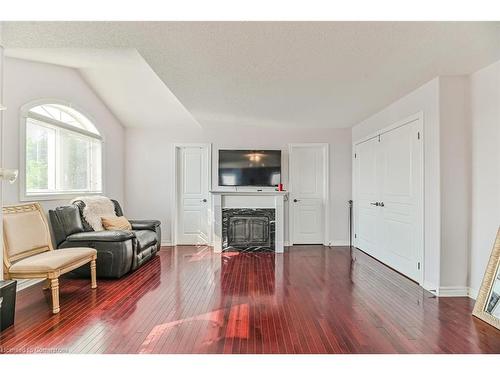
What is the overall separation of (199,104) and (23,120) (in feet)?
7.12

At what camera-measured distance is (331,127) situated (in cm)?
559

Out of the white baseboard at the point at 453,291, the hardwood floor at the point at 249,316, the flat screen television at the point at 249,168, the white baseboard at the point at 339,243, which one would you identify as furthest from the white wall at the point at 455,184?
the flat screen television at the point at 249,168

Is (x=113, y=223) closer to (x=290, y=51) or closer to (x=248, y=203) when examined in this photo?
(x=248, y=203)

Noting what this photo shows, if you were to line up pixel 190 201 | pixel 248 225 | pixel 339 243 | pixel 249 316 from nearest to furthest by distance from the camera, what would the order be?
pixel 249 316 → pixel 248 225 → pixel 339 243 → pixel 190 201

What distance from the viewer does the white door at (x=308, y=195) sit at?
570 cm

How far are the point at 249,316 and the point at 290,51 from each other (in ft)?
7.68

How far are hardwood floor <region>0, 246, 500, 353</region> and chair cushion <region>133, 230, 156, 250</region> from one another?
388 mm

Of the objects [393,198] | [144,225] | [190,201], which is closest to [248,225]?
[190,201]

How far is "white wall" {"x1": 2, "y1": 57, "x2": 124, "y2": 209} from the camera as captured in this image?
3.22 metres

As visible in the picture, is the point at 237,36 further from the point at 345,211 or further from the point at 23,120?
the point at 345,211

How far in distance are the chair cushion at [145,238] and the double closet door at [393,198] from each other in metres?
3.53

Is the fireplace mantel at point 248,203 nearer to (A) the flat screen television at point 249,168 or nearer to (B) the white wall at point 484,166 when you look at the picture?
(A) the flat screen television at point 249,168

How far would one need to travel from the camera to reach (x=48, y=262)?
266 cm

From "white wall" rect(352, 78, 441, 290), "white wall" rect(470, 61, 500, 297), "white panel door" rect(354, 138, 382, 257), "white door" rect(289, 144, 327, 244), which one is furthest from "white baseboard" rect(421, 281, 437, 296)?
"white door" rect(289, 144, 327, 244)
